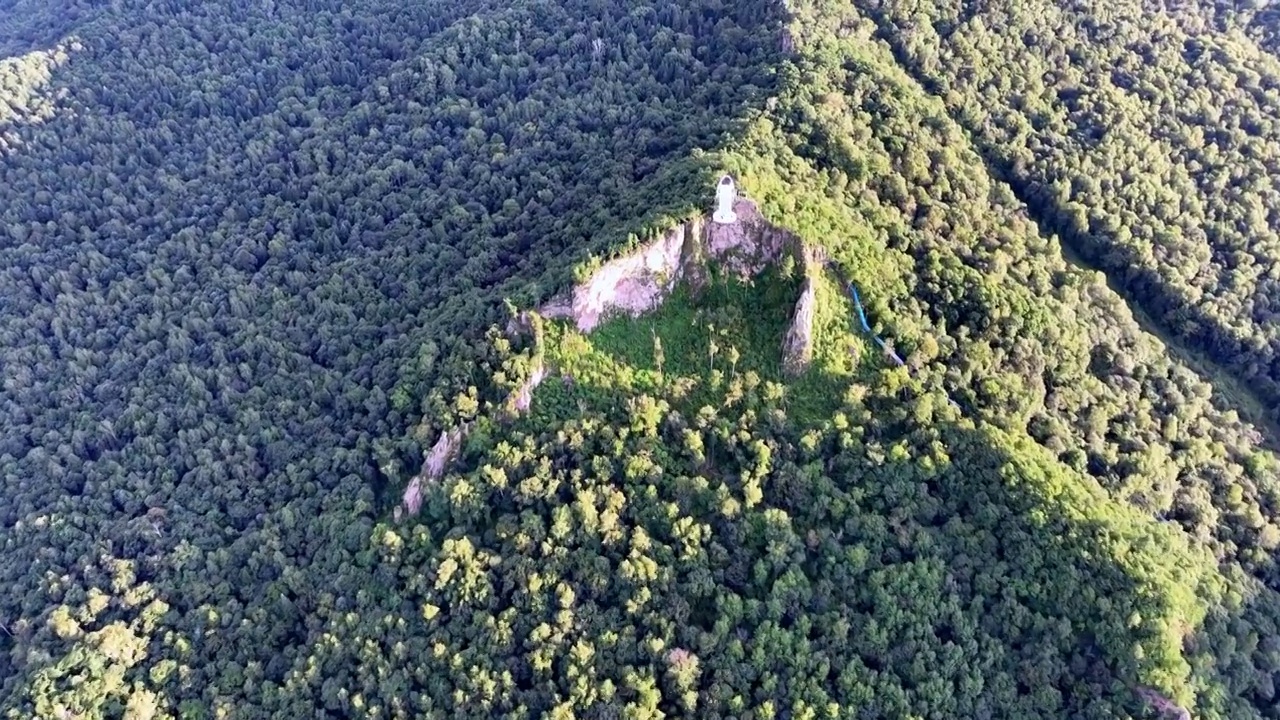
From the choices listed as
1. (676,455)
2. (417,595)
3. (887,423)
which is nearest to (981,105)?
(887,423)

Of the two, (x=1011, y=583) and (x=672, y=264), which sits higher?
(x=672, y=264)

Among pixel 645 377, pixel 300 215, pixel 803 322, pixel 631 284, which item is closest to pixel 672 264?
pixel 631 284

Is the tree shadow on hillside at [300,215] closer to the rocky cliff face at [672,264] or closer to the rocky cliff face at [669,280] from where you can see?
the rocky cliff face at [672,264]

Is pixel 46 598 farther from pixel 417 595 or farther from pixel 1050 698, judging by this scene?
pixel 1050 698

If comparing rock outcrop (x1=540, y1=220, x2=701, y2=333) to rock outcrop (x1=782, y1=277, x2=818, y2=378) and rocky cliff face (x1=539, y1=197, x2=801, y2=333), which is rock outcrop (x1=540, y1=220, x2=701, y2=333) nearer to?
rocky cliff face (x1=539, y1=197, x2=801, y2=333)

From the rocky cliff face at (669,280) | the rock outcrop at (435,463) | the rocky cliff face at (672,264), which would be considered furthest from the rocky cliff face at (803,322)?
the rock outcrop at (435,463)

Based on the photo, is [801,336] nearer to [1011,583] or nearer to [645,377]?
[645,377]

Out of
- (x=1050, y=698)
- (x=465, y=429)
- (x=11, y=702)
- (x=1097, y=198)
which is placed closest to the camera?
(x=1050, y=698)
